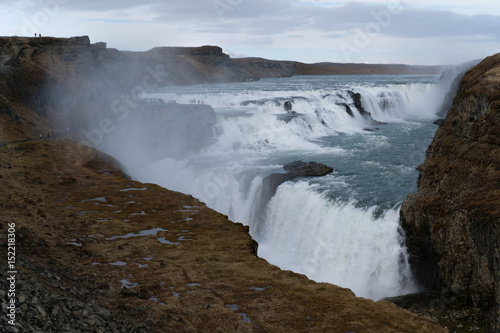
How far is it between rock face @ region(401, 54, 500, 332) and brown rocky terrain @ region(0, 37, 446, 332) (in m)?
3.95

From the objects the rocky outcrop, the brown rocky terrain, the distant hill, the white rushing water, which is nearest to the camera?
the rocky outcrop

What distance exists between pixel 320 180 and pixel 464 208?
39.6ft

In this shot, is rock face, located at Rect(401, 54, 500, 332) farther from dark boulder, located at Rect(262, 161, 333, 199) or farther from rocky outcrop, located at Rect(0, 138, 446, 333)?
dark boulder, located at Rect(262, 161, 333, 199)

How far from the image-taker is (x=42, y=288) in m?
11.3

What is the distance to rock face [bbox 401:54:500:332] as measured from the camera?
15.4m

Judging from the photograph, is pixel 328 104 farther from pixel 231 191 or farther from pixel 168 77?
pixel 168 77

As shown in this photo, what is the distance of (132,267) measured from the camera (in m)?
15.6

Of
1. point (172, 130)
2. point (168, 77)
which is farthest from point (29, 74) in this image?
point (168, 77)

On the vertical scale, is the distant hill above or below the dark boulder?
above
